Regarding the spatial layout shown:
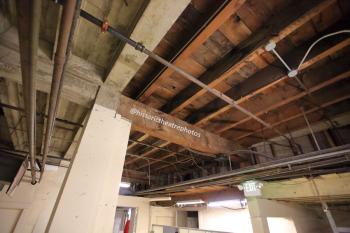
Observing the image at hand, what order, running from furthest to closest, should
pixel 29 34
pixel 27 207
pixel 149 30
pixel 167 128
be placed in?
pixel 27 207
pixel 167 128
pixel 149 30
pixel 29 34

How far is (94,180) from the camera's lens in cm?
118

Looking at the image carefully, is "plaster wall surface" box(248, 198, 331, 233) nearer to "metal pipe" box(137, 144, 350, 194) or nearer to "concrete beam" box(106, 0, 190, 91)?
"metal pipe" box(137, 144, 350, 194)

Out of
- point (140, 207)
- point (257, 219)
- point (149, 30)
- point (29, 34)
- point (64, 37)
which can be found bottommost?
point (257, 219)

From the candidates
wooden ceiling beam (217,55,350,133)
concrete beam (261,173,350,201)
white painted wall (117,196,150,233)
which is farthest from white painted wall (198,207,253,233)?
wooden ceiling beam (217,55,350,133)

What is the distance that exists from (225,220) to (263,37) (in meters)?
3.86

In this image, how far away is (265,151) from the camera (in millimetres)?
2809

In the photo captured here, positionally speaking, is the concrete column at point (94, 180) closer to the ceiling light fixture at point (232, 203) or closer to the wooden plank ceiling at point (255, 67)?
the wooden plank ceiling at point (255, 67)

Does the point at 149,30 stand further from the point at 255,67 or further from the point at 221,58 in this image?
the point at 255,67

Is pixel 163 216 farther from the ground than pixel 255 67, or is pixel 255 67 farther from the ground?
pixel 255 67

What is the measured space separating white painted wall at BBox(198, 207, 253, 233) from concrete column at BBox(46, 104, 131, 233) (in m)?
3.30

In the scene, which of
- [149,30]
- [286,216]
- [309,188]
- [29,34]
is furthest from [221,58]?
[286,216]

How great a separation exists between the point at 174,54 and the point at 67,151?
2.90 metres

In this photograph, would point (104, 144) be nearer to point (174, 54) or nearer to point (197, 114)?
point (174, 54)

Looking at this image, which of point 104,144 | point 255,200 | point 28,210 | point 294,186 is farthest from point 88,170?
point 28,210
